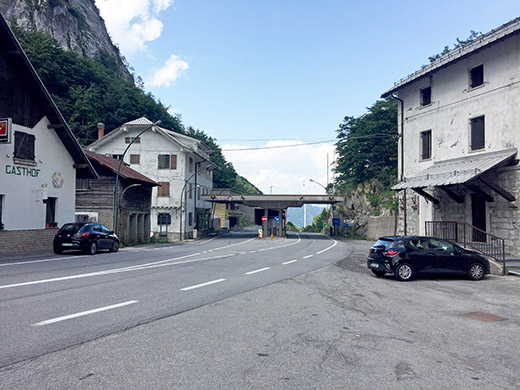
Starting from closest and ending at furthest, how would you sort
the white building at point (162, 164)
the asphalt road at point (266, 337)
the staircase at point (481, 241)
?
1. the asphalt road at point (266, 337)
2. the staircase at point (481, 241)
3. the white building at point (162, 164)

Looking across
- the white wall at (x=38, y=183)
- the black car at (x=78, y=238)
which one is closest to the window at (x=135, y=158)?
the white wall at (x=38, y=183)

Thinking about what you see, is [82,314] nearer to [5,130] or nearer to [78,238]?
[78,238]

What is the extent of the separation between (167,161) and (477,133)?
36480 mm

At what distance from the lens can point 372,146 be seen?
50.6 m

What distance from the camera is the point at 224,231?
71.8 metres

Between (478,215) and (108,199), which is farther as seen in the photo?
(108,199)

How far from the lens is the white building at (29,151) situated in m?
19.8

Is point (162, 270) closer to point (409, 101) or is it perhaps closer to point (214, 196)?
point (409, 101)

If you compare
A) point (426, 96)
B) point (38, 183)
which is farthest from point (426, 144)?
point (38, 183)

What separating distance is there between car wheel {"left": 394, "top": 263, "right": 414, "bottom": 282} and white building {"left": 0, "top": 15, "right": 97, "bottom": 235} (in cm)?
1654

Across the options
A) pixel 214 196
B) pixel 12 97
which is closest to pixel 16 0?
pixel 214 196

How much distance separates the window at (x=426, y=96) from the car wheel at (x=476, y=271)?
495 inches

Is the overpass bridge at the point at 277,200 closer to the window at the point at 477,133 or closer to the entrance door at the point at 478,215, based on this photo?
the entrance door at the point at 478,215

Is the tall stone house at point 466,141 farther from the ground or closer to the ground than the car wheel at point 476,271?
farther from the ground
